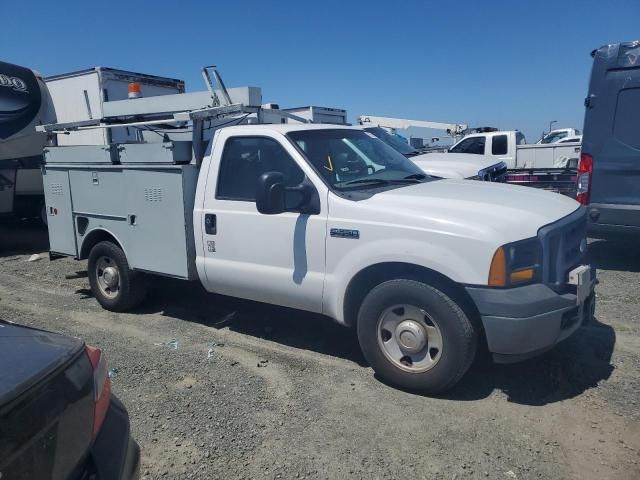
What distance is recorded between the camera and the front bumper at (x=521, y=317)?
10.9 feet

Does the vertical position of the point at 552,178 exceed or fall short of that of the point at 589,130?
it falls short

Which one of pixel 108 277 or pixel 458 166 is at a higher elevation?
pixel 458 166

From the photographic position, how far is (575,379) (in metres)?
3.89

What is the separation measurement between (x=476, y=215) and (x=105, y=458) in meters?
2.63

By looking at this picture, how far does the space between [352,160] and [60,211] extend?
3.78 metres

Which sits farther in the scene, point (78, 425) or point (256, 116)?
point (256, 116)

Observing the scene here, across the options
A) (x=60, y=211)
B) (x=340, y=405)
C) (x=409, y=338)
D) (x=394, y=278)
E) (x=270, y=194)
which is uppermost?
(x=270, y=194)

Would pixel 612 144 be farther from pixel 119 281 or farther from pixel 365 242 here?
pixel 119 281

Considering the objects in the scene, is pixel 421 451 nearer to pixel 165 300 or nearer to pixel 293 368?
pixel 293 368

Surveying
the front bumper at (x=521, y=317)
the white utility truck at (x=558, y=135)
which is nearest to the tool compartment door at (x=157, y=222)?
the front bumper at (x=521, y=317)

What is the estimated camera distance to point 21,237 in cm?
1127

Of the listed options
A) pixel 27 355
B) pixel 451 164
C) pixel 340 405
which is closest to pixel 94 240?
pixel 340 405

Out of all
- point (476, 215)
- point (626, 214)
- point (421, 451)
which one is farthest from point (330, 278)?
point (626, 214)

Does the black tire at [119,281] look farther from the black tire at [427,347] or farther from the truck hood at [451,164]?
the truck hood at [451,164]
